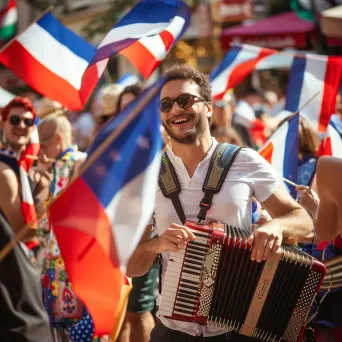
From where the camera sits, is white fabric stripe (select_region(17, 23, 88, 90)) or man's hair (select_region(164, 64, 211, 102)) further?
white fabric stripe (select_region(17, 23, 88, 90))

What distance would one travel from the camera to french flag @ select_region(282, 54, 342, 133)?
686 cm

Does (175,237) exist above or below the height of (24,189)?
above

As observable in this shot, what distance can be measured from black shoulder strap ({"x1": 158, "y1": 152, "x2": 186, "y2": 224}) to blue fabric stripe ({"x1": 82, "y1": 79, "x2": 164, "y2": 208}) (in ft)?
1.53

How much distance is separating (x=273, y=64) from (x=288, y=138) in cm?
459

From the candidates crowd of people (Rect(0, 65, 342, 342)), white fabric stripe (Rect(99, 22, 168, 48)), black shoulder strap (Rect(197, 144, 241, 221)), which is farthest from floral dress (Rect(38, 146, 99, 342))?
black shoulder strap (Rect(197, 144, 241, 221))

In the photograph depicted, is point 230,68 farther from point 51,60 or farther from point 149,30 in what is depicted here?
point 149,30

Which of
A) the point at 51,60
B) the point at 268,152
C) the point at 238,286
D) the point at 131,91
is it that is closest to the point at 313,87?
the point at 268,152

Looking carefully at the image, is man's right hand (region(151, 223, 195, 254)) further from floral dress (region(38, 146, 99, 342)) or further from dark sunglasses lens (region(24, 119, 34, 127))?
dark sunglasses lens (region(24, 119, 34, 127))

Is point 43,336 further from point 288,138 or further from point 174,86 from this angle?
point 288,138

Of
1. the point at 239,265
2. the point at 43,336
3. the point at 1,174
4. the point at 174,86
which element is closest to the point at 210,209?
the point at 239,265

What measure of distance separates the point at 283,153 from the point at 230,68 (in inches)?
73.7

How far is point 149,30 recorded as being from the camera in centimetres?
547

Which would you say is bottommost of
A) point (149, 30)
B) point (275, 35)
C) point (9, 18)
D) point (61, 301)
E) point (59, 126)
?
point (275, 35)

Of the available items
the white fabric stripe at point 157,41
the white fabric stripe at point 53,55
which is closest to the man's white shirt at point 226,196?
the white fabric stripe at point 157,41
